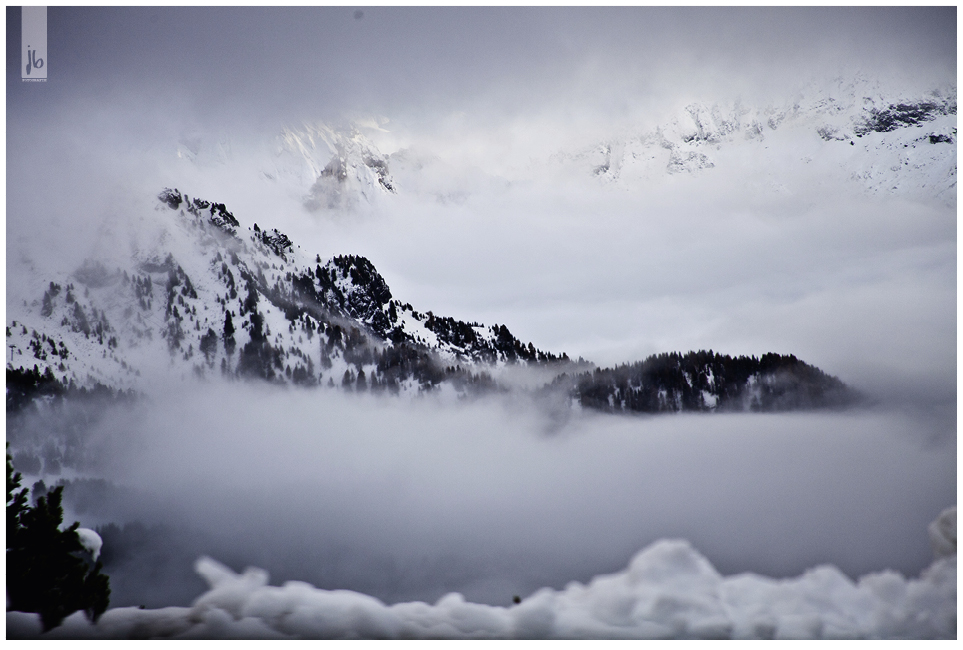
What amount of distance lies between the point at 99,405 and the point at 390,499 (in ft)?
12.8

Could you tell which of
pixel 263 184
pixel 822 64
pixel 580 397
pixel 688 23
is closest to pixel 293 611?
pixel 580 397

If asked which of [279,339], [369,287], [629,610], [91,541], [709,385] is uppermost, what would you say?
[369,287]

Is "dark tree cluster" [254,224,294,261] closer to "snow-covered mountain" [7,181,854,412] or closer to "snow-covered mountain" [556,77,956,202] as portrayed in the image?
"snow-covered mountain" [7,181,854,412]

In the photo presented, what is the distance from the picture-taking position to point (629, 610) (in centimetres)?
583

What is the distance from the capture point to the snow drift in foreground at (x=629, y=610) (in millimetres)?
5723

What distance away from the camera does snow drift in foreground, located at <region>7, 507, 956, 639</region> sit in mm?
5723

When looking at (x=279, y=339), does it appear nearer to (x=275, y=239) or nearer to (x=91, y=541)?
(x=275, y=239)

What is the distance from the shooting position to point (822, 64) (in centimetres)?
647

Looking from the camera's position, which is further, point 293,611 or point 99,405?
point 99,405

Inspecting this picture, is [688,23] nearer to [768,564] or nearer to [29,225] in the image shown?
[768,564]

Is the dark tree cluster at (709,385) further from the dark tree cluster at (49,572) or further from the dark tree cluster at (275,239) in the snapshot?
the dark tree cluster at (49,572)

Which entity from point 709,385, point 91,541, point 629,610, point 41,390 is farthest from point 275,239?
point 629,610

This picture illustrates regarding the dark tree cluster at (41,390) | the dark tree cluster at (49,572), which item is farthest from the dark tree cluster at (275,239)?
the dark tree cluster at (49,572)

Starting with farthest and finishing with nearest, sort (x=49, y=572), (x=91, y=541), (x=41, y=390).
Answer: (x=41, y=390) → (x=91, y=541) → (x=49, y=572)
